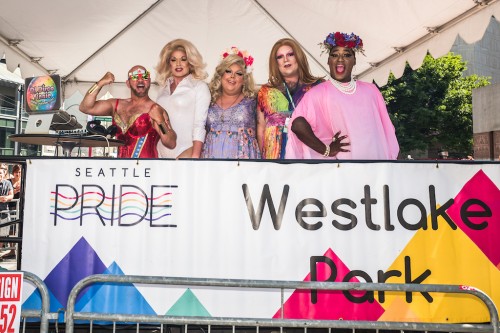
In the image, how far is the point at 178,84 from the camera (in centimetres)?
507

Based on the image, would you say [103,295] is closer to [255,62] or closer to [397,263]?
[397,263]

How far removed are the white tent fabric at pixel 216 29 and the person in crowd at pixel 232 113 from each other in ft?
3.16

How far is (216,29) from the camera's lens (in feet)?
19.5

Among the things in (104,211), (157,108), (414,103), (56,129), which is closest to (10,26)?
(56,129)

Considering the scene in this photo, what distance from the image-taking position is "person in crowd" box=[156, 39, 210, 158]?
482 cm

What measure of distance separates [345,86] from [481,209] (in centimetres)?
203

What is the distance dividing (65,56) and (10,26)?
1.05m

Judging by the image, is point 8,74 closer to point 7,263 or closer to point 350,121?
point 7,263

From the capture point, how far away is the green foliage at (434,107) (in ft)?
103

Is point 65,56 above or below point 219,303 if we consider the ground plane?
above

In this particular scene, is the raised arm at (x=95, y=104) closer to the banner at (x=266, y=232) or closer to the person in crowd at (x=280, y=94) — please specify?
the person in crowd at (x=280, y=94)

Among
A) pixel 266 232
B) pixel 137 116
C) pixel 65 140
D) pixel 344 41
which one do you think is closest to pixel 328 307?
pixel 266 232

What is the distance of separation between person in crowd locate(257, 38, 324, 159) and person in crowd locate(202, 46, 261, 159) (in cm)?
10

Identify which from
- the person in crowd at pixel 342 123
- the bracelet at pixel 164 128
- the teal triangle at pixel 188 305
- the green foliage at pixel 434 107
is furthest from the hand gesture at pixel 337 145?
the green foliage at pixel 434 107
